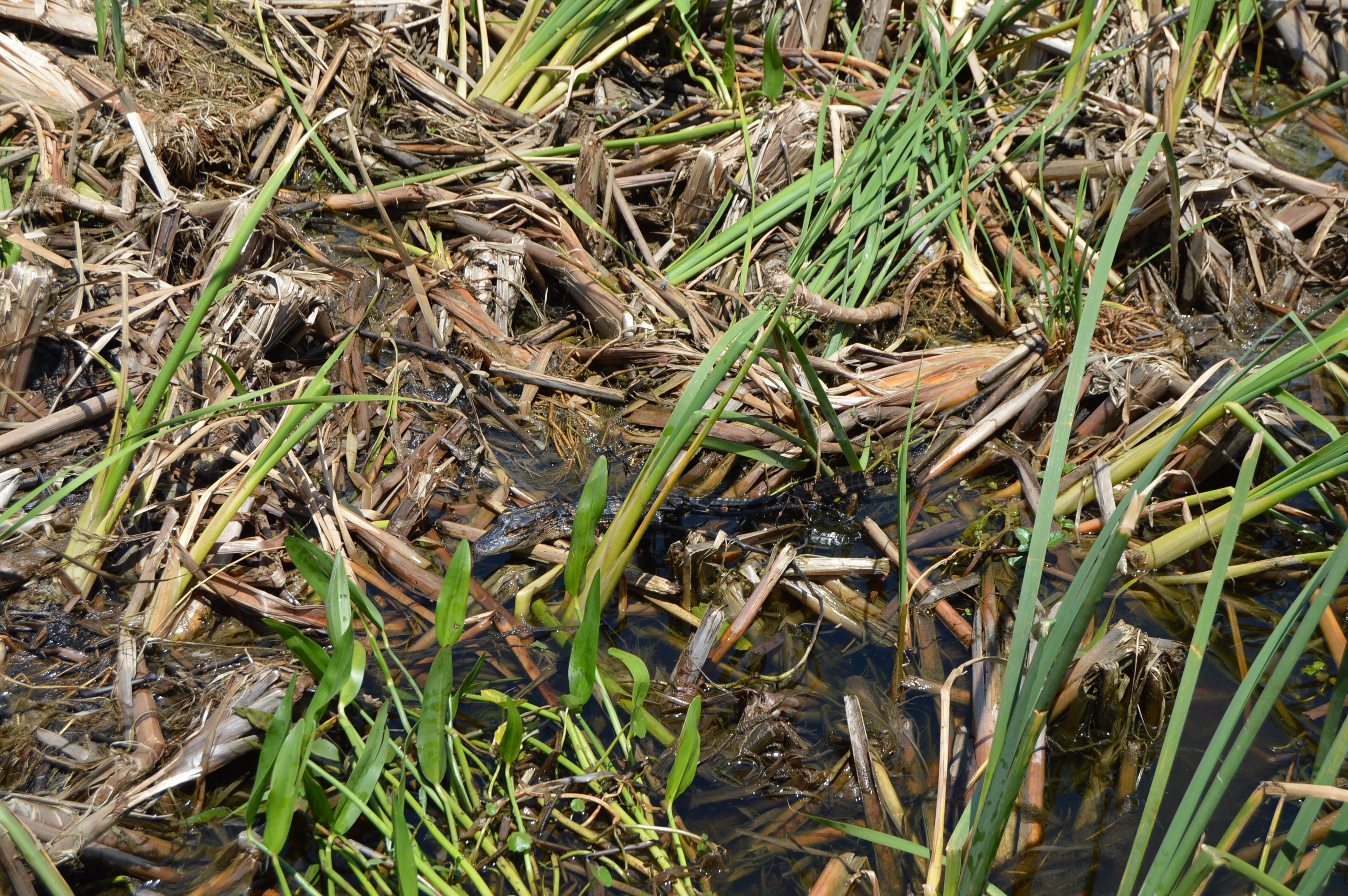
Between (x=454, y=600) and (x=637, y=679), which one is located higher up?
(x=454, y=600)

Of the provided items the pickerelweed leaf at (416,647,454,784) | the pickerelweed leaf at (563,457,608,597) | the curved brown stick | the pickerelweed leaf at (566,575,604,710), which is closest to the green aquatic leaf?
the curved brown stick

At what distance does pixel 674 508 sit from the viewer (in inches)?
110

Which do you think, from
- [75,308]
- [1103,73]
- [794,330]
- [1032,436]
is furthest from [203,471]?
[1103,73]

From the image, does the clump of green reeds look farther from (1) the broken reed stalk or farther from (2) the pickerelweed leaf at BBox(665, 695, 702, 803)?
(1) the broken reed stalk

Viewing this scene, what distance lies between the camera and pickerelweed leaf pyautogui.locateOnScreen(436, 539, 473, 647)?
183 centimetres

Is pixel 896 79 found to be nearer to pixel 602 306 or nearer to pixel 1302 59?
pixel 602 306

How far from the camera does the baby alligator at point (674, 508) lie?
8.65ft

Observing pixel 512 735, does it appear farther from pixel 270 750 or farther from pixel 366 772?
pixel 270 750

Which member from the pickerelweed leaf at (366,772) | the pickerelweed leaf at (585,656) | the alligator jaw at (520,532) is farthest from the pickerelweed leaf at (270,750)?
the alligator jaw at (520,532)

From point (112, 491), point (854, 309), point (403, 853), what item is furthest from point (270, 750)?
point (854, 309)

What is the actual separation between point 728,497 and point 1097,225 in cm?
224

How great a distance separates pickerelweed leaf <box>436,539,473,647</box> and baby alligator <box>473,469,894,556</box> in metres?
0.75

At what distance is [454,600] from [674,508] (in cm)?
105

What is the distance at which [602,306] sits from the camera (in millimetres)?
3361
